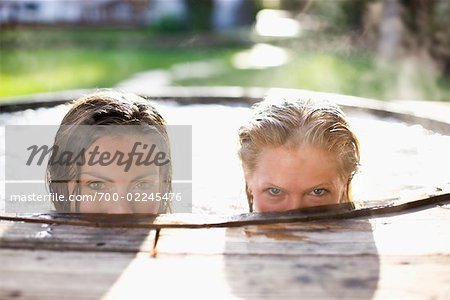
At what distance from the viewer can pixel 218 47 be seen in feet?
56.5

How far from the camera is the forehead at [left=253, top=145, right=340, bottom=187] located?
2102 millimetres

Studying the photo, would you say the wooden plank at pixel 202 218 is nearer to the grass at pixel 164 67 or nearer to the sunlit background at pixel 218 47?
the grass at pixel 164 67

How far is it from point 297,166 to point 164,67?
10.9 m

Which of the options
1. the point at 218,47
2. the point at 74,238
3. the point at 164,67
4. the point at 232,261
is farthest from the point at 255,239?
the point at 218,47

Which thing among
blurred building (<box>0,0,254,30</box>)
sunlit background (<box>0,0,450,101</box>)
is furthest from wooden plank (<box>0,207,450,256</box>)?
blurred building (<box>0,0,254,30</box>)

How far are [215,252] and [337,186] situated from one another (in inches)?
36.3

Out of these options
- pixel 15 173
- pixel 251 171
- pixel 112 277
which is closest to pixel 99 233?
pixel 112 277

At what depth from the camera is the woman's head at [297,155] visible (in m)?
2.10

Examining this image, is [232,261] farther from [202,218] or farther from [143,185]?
[143,185]

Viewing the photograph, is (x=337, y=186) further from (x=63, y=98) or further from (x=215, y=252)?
(x=63, y=98)

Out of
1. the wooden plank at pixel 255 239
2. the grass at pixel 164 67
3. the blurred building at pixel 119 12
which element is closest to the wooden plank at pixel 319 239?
the wooden plank at pixel 255 239

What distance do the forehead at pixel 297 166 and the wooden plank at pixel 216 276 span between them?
76 centimetres

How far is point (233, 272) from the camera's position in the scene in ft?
4.17

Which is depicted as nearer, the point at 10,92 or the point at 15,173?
the point at 15,173
